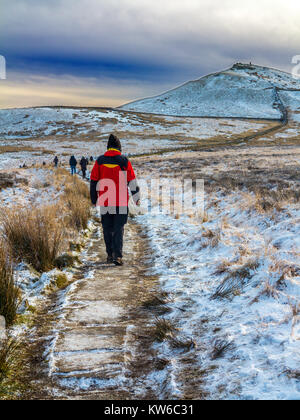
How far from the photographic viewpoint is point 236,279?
4.63 meters

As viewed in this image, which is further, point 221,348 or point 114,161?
point 114,161

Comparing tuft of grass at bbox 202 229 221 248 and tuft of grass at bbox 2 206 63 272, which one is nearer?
tuft of grass at bbox 2 206 63 272

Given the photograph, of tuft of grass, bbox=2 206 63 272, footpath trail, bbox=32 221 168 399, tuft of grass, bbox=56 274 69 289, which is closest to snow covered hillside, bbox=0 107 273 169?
tuft of grass, bbox=2 206 63 272

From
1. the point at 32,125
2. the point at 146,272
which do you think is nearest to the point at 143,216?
the point at 146,272

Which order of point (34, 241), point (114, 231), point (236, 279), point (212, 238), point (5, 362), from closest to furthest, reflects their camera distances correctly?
point (5, 362) < point (236, 279) < point (34, 241) < point (114, 231) < point (212, 238)

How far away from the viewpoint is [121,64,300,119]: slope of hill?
107 meters

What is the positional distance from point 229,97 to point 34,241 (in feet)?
421

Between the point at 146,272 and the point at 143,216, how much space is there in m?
5.16

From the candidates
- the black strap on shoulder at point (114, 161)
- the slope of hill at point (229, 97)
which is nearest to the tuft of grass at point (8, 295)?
the black strap on shoulder at point (114, 161)

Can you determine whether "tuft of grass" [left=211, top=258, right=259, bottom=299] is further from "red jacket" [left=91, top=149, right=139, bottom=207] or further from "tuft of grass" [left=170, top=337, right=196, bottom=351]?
"red jacket" [left=91, top=149, right=139, bottom=207]

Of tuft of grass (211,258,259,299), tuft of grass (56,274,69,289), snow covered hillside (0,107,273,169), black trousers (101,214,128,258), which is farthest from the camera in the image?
snow covered hillside (0,107,273,169)

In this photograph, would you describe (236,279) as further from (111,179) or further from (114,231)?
(111,179)

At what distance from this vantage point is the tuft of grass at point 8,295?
3717 mm

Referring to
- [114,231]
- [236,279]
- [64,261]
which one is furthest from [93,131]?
[236,279]
